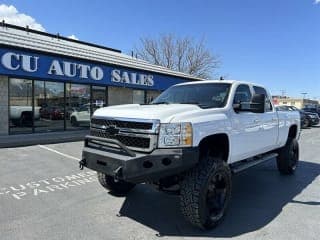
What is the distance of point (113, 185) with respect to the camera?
562 cm

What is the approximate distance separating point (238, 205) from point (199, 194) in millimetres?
1595

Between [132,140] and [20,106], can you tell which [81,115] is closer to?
[20,106]

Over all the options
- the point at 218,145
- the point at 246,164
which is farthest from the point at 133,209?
the point at 246,164

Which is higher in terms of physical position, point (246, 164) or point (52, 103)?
point (52, 103)

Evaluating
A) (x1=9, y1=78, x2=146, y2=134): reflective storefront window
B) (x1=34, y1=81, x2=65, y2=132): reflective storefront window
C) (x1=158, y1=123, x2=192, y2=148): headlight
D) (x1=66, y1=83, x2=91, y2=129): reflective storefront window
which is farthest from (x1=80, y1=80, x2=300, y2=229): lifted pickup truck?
(x1=66, y1=83, x2=91, y2=129): reflective storefront window

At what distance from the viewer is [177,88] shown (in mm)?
6203

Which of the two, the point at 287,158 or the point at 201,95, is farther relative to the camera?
the point at 287,158

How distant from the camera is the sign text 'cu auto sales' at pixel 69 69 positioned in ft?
40.1

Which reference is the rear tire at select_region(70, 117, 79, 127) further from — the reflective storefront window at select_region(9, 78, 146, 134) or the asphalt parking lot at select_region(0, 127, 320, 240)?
the asphalt parking lot at select_region(0, 127, 320, 240)

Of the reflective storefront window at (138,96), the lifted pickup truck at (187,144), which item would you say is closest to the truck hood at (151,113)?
the lifted pickup truck at (187,144)

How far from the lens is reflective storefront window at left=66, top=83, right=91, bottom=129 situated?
50.3ft

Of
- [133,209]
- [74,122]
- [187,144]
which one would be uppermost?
[187,144]

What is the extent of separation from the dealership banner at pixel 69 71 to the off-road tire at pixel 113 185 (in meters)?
8.46

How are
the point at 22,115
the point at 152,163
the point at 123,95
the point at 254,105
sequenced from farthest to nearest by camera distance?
1. the point at 123,95
2. the point at 22,115
3. the point at 254,105
4. the point at 152,163
